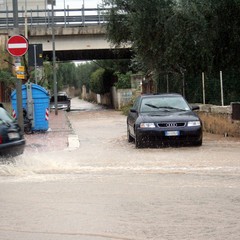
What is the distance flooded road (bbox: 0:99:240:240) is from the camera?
6074 millimetres

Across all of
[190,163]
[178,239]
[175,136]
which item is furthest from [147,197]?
[175,136]

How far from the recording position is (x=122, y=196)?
7875 mm

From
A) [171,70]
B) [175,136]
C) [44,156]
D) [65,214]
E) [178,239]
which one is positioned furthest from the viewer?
[171,70]

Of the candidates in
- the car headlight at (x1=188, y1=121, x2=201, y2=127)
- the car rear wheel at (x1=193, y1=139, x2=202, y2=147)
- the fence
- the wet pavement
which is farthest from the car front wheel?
the fence

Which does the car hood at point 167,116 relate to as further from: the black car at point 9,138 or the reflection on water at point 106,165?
the black car at point 9,138

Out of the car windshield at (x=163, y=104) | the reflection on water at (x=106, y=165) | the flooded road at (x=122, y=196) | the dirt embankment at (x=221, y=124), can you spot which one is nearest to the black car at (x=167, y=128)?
the car windshield at (x=163, y=104)

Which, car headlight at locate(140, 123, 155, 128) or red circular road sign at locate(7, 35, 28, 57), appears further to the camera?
red circular road sign at locate(7, 35, 28, 57)

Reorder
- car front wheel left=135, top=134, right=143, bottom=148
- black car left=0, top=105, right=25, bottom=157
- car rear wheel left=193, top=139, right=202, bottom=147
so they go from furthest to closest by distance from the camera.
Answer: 1. car rear wheel left=193, top=139, right=202, bottom=147
2. car front wheel left=135, top=134, right=143, bottom=148
3. black car left=0, top=105, right=25, bottom=157

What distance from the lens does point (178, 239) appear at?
224 inches

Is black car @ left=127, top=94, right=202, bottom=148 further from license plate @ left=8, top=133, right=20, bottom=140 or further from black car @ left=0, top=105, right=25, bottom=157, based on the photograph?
license plate @ left=8, top=133, right=20, bottom=140

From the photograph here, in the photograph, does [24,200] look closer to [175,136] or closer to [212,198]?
[212,198]

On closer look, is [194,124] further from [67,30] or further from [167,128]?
[67,30]

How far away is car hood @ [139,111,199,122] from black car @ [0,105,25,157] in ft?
13.9

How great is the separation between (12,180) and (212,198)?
3705mm
